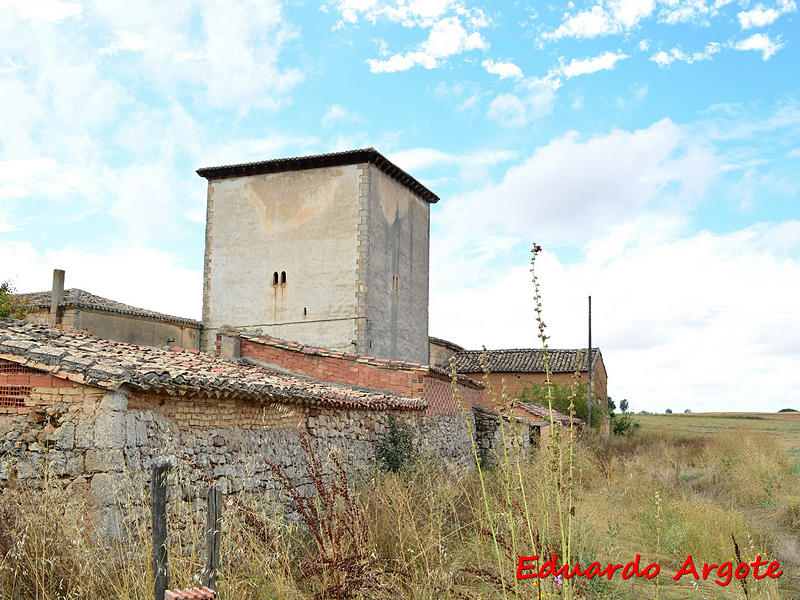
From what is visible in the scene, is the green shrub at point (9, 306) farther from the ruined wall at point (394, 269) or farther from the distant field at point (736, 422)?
the distant field at point (736, 422)

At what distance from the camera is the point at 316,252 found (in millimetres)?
21141

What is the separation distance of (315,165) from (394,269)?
13.8 ft

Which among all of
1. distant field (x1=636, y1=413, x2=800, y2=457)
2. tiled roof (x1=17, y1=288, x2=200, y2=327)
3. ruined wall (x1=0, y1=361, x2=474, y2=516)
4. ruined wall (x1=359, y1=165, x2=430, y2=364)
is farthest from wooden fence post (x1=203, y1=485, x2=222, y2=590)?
distant field (x1=636, y1=413, x2=800, y2=457)

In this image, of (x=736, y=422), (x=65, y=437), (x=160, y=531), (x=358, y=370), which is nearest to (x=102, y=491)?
(x=65, y=437)

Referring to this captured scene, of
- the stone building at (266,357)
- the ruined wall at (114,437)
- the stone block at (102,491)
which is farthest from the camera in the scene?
the stone building at (266,357)

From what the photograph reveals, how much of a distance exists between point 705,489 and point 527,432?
6.29 meters

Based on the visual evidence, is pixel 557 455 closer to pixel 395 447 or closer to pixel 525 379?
pixel 395 447

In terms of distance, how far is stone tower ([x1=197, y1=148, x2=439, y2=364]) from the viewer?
20.6 m

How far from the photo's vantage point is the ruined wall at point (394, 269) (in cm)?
2066

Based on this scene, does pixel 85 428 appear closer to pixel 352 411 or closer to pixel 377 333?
pixel 352 411

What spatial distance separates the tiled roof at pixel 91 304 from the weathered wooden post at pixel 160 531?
19.3 m

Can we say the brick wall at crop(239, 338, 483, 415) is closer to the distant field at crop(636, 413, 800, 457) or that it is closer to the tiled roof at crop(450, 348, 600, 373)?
the tiled roof at crop(450, 348, 600, 373)

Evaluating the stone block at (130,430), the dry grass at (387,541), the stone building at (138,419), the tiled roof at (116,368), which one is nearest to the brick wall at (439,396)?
the dry grass at (387,541)

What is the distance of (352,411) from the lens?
11203 mm
